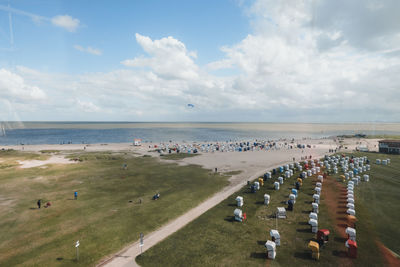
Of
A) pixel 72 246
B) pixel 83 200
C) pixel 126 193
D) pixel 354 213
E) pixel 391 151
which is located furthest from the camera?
pixel 391 151

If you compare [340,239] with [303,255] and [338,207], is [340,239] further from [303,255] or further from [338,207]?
[338,207]

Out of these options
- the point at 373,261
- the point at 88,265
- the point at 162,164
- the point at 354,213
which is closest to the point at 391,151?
the point at 354,213

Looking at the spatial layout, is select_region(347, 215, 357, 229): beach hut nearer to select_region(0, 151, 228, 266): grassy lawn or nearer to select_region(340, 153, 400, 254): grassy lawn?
select_region(340, 153, 400, 254): grassy lawn

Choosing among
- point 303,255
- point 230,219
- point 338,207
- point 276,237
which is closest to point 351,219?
point 338,207

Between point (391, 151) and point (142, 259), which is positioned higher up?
point (391, 151)

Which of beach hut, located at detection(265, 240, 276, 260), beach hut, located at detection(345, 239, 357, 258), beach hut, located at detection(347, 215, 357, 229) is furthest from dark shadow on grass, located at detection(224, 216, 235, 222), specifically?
beach hut, located at detection(347, 215, 357, 229)

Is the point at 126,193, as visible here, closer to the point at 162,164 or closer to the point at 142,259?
the point at 142,259

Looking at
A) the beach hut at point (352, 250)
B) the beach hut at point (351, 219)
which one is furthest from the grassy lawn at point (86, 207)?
the beach hut at point (351, 219)
